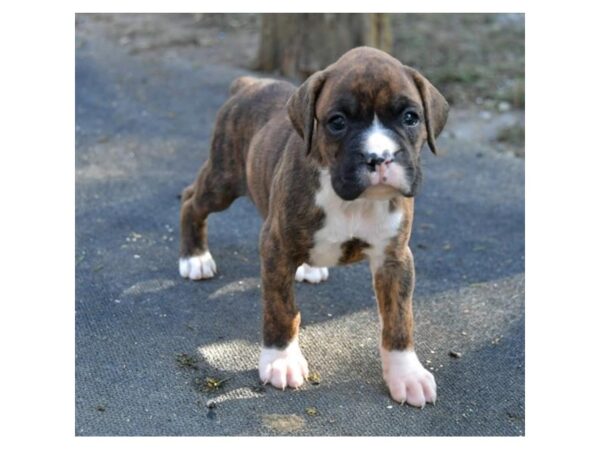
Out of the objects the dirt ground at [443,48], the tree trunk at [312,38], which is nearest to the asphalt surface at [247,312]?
the dirt ground at [443,48]

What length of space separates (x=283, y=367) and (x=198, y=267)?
1.41m

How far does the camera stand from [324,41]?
945 centimetres

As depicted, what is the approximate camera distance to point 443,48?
11234 mm

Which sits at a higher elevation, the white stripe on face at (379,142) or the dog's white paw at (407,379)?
the white stripe on face at (379,142)

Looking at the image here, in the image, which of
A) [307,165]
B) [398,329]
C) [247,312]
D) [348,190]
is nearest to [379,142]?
[348,190]

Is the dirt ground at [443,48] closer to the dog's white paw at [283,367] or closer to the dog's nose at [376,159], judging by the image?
the dog's white paw at [283,367]

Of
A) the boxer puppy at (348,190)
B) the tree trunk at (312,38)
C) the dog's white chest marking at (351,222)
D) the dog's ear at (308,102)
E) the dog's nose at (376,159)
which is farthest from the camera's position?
the tree trunk at (312,38)

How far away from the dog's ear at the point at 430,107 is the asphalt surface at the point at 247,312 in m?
1.28

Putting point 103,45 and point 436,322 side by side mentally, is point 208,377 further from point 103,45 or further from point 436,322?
point 103,45

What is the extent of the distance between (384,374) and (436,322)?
816 millimetres

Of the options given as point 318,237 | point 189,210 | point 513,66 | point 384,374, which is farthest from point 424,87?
point 513,66

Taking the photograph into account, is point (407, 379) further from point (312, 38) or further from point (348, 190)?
point (312, 38)

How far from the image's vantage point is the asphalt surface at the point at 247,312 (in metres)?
4.47

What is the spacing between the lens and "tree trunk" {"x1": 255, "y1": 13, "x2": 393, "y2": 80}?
9344 mm
